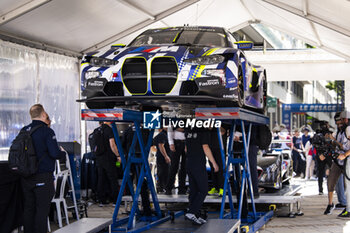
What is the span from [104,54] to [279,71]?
1395 cm

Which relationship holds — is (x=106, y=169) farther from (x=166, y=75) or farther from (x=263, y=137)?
(x=166, y=75)

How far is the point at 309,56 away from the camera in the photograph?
20969 millimetres

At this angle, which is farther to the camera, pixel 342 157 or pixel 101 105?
pixel 342 157

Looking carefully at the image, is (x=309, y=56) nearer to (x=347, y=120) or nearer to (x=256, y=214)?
(x=347, y=120)

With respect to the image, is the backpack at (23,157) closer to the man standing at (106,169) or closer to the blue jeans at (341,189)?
the man standing at (106,169)

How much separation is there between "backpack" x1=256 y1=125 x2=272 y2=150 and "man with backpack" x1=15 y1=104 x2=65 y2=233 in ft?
11.9

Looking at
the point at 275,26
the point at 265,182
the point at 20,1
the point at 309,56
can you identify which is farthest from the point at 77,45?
the point at 309,56

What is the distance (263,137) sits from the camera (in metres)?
9.31

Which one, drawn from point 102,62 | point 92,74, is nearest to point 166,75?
point 102,62

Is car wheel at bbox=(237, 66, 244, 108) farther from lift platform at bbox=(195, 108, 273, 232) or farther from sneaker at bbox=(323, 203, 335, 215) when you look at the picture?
sneaker at bbox=(323, 203, 335, 215)

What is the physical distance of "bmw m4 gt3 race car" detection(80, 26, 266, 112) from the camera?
6.89 m

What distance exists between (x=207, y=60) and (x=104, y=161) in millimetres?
6144

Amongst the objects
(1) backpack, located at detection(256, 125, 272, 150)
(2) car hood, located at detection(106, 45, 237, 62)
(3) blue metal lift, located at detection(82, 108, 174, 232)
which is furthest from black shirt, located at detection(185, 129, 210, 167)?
(1) backpack, located at detection(256, 125, 272, 150)

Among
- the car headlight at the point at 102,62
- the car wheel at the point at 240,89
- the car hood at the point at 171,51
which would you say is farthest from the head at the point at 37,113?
the car wheel at the point at 240,89
